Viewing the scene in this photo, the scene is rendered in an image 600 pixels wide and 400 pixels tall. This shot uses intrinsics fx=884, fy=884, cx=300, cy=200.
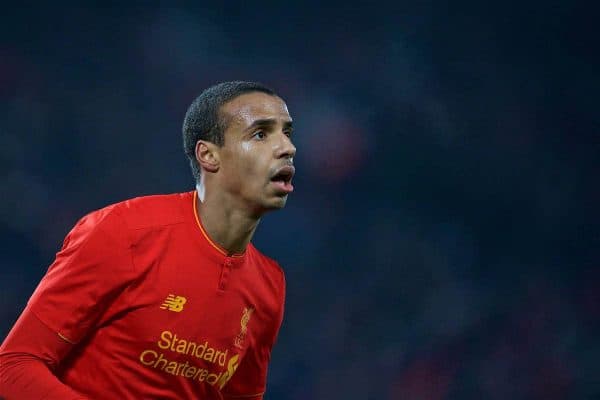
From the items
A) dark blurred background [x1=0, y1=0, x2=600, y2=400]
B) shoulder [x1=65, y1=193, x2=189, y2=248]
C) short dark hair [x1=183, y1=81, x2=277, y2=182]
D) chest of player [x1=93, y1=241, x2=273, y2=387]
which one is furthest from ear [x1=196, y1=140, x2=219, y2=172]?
dark blurred background [x1=0, y1=0, x2=600, y2=400]

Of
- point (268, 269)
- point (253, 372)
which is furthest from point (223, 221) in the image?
point (253, 372)

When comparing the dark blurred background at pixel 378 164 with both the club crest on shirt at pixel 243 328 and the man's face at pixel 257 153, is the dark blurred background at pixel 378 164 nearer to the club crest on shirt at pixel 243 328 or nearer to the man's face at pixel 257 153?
the club crest on shirt at pixel 243 328

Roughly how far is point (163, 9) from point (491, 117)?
2011mm

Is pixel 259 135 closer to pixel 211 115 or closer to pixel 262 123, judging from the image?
pixel 262 123

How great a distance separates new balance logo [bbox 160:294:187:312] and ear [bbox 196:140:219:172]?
416mm

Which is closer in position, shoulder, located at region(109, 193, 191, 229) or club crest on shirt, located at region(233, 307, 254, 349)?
shoulder, located at region(109, 193, 191, 229)

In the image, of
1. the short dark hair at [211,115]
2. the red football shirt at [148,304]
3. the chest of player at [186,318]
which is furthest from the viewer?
the short dark hair at [211,115]

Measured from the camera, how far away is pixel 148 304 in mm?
2516

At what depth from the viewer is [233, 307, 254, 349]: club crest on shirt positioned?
2.72m

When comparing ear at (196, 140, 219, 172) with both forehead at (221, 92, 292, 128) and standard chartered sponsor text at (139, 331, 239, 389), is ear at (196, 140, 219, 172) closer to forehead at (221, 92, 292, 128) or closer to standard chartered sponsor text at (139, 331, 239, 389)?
forehead at (221, 92, 292, 128)

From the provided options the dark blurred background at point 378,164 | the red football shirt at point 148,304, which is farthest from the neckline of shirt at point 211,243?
the dark blurred background at point 378,164

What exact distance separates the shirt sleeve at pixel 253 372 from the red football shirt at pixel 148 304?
0.16ft

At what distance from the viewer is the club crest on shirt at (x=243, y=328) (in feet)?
8.94

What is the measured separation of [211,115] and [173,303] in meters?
0.61
